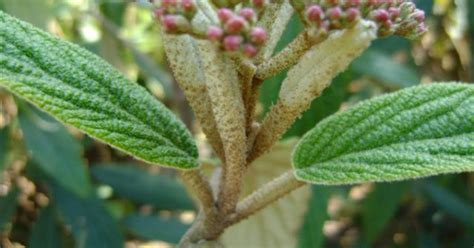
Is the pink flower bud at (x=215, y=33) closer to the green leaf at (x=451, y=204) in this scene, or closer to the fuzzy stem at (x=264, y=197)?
the fuzzy stem at (x=264, y=197)

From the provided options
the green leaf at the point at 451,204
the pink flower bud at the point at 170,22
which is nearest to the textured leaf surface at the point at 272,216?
the pink flower bud at the point at 170,22

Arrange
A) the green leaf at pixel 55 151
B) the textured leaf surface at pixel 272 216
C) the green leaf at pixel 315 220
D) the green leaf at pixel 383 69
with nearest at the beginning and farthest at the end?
the textured leaf surface at pixel 272 216, the green leaf at pixel 315 220, the green leaf at pixel 55 151, the green leaf at pixel 383 69

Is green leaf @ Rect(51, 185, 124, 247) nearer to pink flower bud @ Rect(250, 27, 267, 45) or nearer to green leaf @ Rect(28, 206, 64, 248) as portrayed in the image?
green leaf @ Rect(28, 206, 64, 248)

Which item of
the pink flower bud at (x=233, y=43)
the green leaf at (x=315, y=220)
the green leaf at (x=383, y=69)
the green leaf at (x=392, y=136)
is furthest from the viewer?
the green leaf at (x=383, y=69)

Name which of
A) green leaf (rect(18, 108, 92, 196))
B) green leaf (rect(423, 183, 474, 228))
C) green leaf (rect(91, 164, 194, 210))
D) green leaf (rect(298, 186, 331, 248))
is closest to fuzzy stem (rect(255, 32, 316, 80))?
green leaf (rect(298, 186, 331, 248))

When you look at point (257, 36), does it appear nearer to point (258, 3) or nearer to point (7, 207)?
point (258, 3)

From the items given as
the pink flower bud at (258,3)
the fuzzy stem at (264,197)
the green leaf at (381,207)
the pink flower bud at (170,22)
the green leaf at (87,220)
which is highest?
the pink flower bud at (170,22)

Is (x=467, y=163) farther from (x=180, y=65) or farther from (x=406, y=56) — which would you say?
(x=406, y=56)
